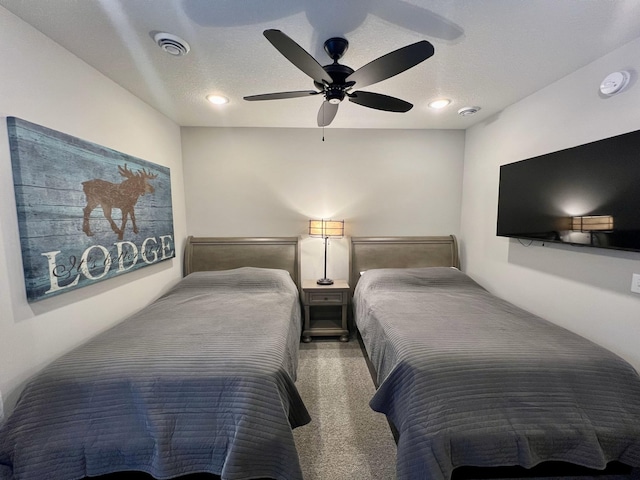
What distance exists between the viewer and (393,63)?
132 centimetres

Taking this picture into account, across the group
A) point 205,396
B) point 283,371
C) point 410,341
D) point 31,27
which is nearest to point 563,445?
point 410,341

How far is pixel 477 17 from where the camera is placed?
1.36 metres

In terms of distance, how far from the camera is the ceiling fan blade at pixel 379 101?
5.49ft

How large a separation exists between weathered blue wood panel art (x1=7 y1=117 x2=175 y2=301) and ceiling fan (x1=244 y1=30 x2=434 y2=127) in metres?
1.20

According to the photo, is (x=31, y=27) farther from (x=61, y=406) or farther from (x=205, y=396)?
(x=205, y=396)

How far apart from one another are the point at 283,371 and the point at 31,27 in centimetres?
229

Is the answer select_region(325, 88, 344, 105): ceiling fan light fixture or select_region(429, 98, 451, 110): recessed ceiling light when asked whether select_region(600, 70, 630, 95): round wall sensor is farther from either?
select_region(325, 88, 344, 105): ceiling fan light fixture

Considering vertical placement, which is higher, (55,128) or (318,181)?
(55,128)

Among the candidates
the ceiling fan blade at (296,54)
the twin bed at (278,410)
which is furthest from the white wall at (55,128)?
the ceiling fan blade at (296,54)

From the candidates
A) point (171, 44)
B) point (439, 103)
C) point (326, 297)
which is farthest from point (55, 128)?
point (439, 103)

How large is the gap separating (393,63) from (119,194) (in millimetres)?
2116

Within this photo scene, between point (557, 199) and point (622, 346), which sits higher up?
point (557, 199)

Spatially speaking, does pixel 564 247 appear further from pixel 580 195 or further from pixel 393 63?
pixel 393 63

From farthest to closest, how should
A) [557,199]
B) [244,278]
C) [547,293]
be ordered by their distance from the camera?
→ [244,278], [547,293], [557,199]
